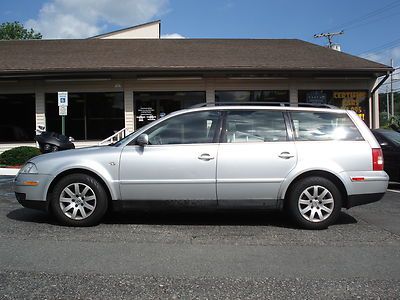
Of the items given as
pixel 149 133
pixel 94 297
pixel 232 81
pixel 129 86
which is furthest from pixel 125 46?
pixel 94 297

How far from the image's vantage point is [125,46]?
1927cm

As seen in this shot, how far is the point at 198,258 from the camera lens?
462 cm

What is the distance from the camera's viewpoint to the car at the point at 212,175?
5777 mm

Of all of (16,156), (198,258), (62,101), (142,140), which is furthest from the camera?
(16,156)

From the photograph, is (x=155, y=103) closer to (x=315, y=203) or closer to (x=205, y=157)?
(x=205, y=157)

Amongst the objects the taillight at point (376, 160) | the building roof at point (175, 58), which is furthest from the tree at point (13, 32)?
the taillight at point (376, 160)

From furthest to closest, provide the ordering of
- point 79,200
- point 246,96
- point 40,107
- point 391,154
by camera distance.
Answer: point 246,96 → point 40,107 → point 391,154 → point 79,200

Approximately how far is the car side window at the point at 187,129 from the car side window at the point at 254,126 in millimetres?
227

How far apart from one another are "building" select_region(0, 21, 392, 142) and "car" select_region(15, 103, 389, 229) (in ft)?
31.8

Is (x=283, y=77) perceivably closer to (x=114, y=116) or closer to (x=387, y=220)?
(x=114, y=116)

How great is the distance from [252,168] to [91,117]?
38.6 ft

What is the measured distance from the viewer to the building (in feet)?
50.8

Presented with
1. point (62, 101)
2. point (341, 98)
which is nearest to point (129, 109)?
point (62, 101)

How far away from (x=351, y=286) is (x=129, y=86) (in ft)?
44.3
